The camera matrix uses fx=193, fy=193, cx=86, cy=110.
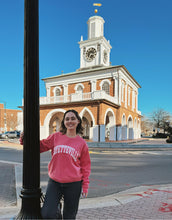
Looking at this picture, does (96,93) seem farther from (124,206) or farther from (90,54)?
(124,206)

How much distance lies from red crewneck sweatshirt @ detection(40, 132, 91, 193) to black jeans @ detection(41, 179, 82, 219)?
2.9 inches

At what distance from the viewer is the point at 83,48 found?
32281mm

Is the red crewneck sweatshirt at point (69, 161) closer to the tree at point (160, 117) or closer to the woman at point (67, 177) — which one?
the woman at point (67, 177)

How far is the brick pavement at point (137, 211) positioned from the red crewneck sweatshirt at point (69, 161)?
1.32 metres

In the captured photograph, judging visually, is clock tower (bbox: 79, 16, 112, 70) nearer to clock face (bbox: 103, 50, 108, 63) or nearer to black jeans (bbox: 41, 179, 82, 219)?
Result: clock face (bbox: 103, 50, 108, 63)

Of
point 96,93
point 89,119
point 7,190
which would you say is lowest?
point 7,190

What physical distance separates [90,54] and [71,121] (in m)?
30.4

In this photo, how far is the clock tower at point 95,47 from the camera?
3072 cm

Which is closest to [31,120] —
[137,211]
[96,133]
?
[137,211]

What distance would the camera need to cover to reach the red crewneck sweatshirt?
241 centimetres

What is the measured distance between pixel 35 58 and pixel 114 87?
24.6m

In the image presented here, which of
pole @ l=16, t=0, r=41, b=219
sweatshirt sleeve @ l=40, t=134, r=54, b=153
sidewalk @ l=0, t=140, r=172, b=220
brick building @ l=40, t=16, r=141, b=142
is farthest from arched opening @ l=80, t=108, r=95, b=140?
pole @ l=16, t=0, r=41, b=219

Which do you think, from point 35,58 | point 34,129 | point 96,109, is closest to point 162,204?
point 34,129

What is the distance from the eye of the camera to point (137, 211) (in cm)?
366
